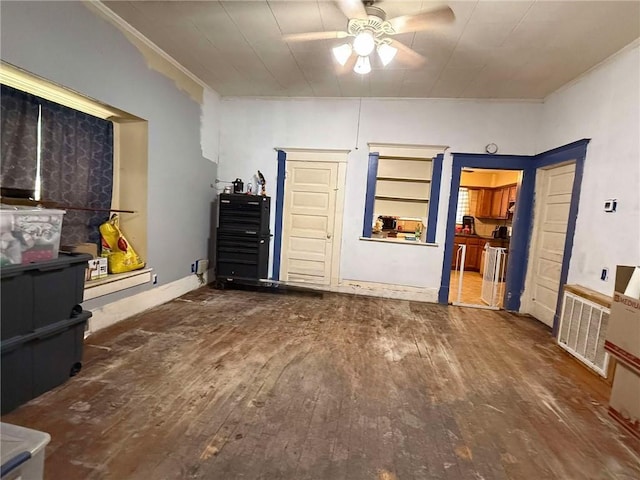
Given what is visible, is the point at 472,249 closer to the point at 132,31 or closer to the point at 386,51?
the point at 386,51

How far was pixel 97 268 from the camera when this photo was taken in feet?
10.2

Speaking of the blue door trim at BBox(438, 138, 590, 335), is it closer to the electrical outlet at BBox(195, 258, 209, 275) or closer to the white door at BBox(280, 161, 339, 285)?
the white door at BBox(280, 161, 339, 285)

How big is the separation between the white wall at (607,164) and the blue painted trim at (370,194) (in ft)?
7.52

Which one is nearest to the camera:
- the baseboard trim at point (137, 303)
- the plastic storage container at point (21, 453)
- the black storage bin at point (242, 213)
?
the plastic storage container at point (21, 453)

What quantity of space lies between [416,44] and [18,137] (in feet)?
11.7

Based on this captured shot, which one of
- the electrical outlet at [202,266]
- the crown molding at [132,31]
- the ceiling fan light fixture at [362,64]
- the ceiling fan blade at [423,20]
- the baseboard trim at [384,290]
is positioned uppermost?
the crown molding at [132,31]

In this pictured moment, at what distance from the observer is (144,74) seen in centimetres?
338

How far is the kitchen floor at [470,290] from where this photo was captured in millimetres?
4949

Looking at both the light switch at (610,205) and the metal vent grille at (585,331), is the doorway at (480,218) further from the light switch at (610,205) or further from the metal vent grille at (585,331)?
the light switch at (610,205)

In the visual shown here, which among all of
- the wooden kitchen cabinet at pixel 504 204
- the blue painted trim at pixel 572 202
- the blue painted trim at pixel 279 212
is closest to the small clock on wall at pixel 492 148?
the blue painted trim at pixel 572 202

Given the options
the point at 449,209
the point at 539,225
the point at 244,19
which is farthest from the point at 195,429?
the point at 539,225

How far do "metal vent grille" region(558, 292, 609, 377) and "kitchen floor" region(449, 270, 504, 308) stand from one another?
153 centimetres

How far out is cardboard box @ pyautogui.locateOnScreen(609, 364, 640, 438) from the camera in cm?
196

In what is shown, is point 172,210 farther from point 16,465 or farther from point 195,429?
point 16,465
